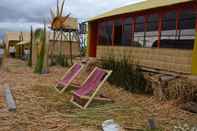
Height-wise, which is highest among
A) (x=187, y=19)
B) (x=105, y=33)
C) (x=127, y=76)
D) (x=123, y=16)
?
(x=123, y=16)

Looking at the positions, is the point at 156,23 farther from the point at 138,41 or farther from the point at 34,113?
the point at 34,113

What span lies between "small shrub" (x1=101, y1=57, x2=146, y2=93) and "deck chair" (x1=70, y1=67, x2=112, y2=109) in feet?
5.55

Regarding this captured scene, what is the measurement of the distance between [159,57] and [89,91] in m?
3.18

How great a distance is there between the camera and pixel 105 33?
16859mm

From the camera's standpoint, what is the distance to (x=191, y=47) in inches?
402

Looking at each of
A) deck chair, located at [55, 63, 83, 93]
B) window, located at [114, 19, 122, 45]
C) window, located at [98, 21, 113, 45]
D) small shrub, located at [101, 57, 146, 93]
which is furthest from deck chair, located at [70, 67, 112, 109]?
window, located at [98, 21, 113, 45]

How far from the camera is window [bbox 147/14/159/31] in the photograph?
1216 centimetres

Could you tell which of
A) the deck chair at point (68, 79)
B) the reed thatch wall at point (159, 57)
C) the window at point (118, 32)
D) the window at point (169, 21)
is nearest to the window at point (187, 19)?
the window at point (169, 21)

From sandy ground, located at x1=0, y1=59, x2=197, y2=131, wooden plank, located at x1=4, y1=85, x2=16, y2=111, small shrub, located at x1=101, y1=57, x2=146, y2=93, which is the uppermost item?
small shrub, located at x1=101, y1=57, x2=146, y2=93

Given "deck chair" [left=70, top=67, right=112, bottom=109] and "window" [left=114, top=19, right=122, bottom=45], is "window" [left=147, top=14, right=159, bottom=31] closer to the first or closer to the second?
"window" [left=114, top=19, right=122, bottom=45]

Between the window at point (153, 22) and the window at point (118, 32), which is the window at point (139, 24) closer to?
the window at point (153, 22)

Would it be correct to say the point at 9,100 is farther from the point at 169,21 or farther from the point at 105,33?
the point at 105,33

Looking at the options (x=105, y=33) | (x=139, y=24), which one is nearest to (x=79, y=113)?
(x=139, y=24)

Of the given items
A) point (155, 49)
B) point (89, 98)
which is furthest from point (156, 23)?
point (89, 98)
